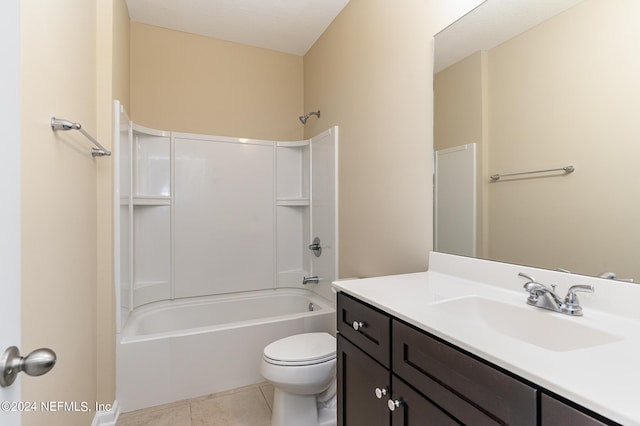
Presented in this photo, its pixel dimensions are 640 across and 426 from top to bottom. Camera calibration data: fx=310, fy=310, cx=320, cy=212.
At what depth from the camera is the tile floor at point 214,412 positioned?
1.77 m

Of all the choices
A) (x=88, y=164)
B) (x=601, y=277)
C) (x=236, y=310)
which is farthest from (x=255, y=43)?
(x=601, y=277)

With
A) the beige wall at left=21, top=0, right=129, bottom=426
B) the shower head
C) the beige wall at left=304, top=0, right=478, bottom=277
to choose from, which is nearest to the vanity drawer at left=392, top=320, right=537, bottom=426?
the beige wall at left=304, top=0, right=478, bottom=277

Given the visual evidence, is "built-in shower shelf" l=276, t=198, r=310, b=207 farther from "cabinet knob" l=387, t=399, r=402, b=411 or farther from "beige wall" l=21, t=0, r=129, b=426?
"cabinet knob" l=387, t=399, r=402, b=411

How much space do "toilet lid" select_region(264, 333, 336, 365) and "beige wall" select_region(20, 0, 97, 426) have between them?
870mm

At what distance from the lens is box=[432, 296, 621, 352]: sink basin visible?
0.82m

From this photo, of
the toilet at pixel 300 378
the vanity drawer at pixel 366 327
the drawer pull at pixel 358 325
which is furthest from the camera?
the toilet at pixel 300 378

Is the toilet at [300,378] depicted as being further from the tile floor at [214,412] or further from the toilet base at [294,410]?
the tile floor at [214,412]

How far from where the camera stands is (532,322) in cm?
94

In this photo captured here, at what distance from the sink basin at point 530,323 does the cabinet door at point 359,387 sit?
A: 309mm

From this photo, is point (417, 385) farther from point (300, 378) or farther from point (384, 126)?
point (384, 126)

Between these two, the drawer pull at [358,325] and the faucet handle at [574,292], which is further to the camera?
the drawer pull at [358,325]

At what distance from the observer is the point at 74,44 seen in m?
1.32

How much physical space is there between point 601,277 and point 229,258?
8.28 feet

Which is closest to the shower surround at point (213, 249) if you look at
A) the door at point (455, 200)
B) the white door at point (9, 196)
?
the door at point (455, 200)
